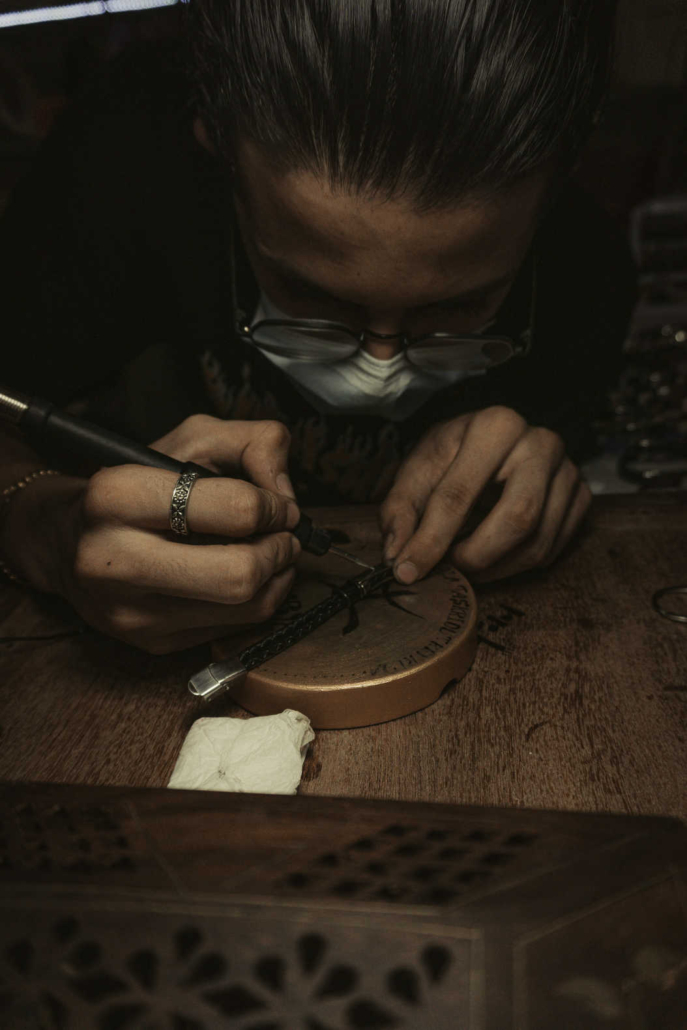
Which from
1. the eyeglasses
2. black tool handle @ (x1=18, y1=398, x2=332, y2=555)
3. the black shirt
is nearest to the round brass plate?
black tool handle @ (x1=18, y1=398, x2=332, y2=555)

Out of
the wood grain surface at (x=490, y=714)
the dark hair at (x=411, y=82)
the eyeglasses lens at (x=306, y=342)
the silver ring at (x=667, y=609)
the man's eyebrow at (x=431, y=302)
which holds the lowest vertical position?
the silver ring at (x=667, y=609)

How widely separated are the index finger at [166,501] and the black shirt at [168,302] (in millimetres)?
604

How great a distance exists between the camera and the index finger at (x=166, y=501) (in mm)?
834

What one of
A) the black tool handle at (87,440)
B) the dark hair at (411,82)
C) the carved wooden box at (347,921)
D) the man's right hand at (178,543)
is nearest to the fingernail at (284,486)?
the man's right hand at (178,543)

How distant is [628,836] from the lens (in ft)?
1.78

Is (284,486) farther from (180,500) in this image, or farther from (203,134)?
(203,134)

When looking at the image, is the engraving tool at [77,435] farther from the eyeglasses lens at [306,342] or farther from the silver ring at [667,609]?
the silver ring at [667,609]

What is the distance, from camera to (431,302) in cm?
104

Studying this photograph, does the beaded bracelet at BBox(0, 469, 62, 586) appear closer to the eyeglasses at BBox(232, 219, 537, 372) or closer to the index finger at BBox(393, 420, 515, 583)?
the eyeglasses at BBox(232, 219, 537, 372)

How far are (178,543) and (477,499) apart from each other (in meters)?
0.50

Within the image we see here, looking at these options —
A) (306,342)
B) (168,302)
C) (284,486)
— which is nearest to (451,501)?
(284,486)

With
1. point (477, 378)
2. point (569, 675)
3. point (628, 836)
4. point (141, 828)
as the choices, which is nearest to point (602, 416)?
point (477, 378)

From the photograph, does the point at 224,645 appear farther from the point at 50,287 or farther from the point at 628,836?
the point at 50,287

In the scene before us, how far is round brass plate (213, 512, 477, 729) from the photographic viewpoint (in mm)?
869
